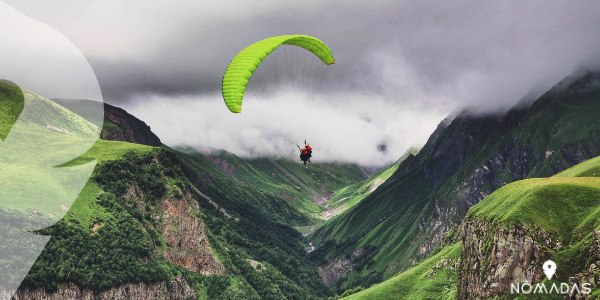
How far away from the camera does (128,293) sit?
4331 inches

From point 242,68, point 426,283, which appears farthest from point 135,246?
point 242,68

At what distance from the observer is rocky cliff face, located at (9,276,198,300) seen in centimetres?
9000

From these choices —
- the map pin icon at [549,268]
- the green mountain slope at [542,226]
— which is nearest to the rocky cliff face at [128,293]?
the green mountain slope at [542,226]

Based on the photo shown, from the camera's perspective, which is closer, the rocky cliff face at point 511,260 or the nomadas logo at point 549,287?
the nomadas logo at point 549,287

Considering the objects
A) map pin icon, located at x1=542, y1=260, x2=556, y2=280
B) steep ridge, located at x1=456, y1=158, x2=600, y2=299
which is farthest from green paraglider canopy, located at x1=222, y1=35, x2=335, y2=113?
map pin icon, located at x1=542, y1=260, x2=556, y2=280

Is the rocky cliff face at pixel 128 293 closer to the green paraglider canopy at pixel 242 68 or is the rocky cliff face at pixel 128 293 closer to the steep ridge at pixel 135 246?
the steep ridge at pixel 135 246

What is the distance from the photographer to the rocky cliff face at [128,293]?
295 ft

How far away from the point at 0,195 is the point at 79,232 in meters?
22.3

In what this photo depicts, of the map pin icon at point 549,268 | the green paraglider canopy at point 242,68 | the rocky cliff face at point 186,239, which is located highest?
the green paraglider canopy at point 242,68

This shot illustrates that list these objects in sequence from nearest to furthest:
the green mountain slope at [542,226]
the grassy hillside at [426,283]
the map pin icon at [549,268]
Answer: the green mountain slope at [542,226], the map pin icon at [549,268], the grassy hillside at [426,283]

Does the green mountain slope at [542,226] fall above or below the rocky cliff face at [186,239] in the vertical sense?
below

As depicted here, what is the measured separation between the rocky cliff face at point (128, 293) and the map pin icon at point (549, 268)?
351 feet

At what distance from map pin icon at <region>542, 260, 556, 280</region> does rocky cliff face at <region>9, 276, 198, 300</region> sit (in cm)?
10691

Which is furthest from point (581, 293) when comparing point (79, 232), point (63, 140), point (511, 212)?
point (63, 140)
